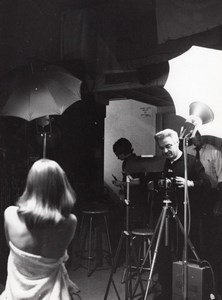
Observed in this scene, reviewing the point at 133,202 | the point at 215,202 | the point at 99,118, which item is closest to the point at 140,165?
the point at 215,202

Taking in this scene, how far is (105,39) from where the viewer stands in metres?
4.59

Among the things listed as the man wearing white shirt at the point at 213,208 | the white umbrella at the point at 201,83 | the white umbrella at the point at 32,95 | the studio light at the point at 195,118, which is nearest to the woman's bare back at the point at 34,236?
the studio light at the point at 195,118

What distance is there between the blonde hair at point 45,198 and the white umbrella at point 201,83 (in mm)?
1169

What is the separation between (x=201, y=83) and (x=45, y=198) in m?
1.59

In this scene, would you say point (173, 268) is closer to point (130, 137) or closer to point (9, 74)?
point (9, 74)

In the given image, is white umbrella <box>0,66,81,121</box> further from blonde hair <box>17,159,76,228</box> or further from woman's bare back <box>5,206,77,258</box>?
woman's bare back <box>5,206,77,258</box>

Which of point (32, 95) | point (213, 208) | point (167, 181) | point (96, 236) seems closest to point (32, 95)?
point (32, 95)

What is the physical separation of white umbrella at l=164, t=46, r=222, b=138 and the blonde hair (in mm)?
1169

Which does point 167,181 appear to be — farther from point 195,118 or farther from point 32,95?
point 32,95

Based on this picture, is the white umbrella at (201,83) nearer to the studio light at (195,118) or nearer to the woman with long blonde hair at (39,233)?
the studio light at (195,118)

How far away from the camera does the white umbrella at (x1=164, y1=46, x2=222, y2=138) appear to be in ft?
9.57

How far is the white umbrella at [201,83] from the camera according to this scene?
9.57 feet

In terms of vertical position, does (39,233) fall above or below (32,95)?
below

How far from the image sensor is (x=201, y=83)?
2.99 metres
